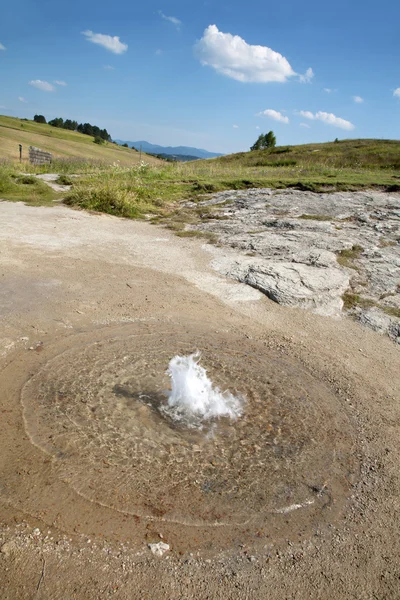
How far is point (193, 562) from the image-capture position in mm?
2303

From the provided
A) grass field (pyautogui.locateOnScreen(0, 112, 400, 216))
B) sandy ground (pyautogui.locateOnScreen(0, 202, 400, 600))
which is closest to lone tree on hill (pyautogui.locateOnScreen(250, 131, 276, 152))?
grass field (pyautogui.locateOnScreen(0, 112, 400, 216))

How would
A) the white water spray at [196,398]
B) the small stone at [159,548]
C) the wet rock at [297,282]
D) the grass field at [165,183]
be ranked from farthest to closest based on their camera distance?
the grass field at [165,183] → the wet rock at [297,282] → the white water spray at [196,398] → the small stone at [159,548]

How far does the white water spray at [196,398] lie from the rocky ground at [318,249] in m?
2.26

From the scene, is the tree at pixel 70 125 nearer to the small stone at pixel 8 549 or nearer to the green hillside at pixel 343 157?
the green hillside at pixel 343 157

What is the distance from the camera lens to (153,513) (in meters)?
2.59

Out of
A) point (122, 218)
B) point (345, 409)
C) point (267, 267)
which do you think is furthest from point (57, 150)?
point (345, 409)

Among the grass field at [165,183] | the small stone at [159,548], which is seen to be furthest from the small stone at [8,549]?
the grass field at [165,183]

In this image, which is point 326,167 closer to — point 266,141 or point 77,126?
point 266,141

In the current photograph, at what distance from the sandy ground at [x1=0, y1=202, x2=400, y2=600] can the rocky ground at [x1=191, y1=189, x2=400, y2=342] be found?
41 cm

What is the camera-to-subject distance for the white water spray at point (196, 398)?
3734 millimetres

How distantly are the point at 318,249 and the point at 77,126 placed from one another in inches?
4113

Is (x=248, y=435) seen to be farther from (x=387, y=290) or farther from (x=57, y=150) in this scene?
(x=57, y=150)

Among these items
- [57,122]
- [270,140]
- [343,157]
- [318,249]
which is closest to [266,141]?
[270,140]

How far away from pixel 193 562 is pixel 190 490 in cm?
54
